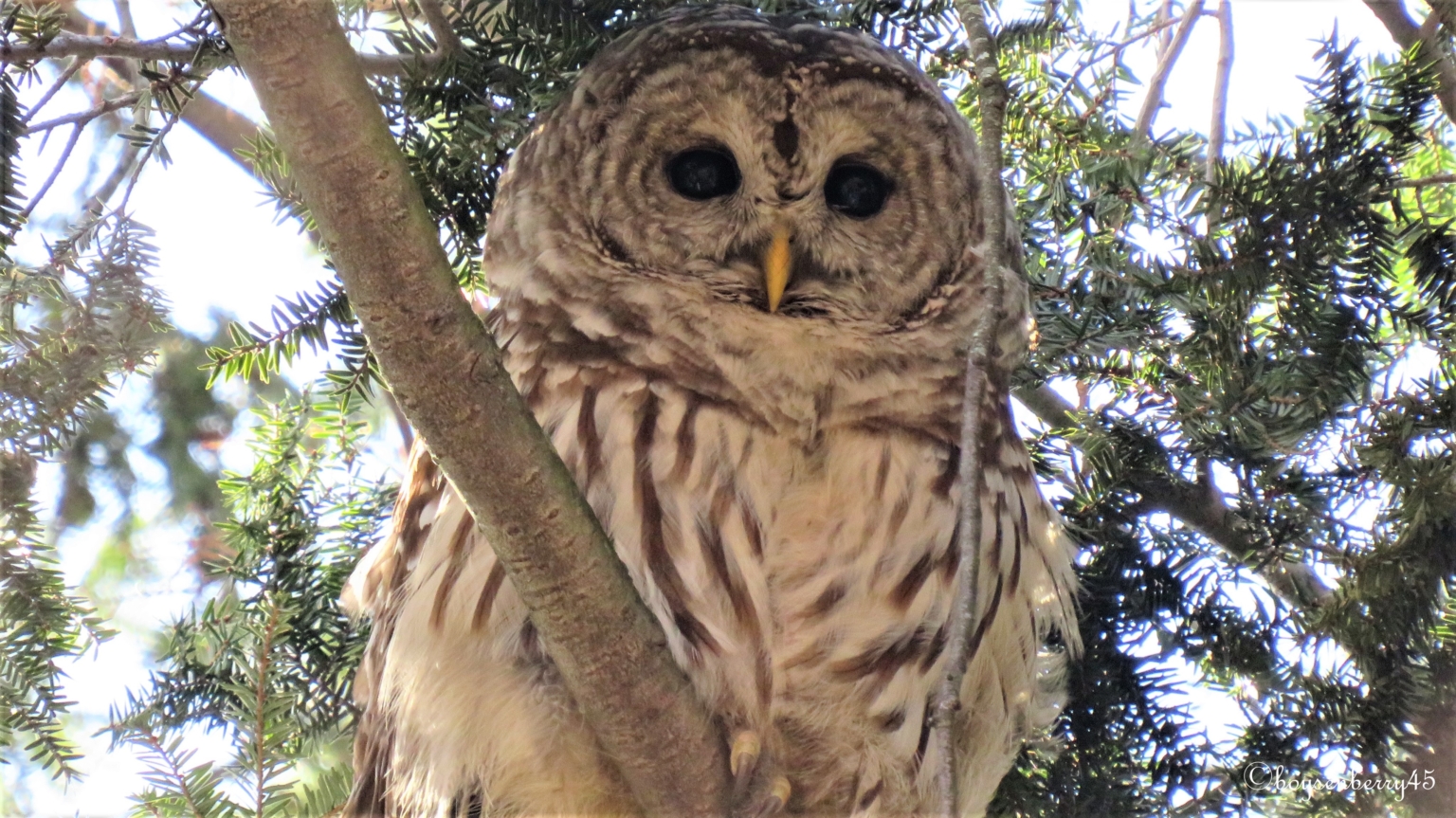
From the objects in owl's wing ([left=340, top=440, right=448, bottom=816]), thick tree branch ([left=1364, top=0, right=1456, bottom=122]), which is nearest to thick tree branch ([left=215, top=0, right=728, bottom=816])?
owl's wing ([left=340, top=440, right=448, bottom=816])

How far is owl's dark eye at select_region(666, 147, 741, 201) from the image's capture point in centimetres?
240

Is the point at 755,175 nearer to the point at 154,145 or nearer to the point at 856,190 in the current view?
the point at 856,190

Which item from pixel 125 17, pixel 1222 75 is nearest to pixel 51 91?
pixel 125 17

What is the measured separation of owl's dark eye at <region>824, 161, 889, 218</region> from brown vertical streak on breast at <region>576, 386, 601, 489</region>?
621mm

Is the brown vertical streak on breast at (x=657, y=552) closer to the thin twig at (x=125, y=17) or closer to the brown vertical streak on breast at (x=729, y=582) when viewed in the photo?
the brown vertical streak on breast at (x=729, y=582)

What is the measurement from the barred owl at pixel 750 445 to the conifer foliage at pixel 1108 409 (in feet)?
0.51

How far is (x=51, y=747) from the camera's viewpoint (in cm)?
222

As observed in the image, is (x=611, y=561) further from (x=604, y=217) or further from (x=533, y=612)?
(x=604, y=217)

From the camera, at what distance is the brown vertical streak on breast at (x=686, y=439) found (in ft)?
6.84

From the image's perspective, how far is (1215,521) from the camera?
234 cm

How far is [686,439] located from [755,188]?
0.53 metres

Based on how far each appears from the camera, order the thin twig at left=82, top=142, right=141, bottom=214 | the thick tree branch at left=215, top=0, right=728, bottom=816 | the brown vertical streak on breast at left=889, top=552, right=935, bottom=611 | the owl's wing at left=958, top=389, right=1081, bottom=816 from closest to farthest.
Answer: the thick tree branch at left=215, top=0, right=728, bottom=816 < the brown vertical streak on breast at left=889, top=552, right=935, bottom=611 < the owl's wing at left=958, top=389, right=1081, bottom=816 < the thin twig at left=82, top=142, right=141, bottom=214

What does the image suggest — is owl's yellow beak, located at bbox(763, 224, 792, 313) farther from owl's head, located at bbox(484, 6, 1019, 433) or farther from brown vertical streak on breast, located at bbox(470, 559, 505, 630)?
brown vertical streak on breast, located at bbox(470, 559, 505, 630)

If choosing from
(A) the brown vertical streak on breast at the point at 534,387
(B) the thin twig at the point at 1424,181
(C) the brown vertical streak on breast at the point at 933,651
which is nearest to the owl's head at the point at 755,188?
(A) the brown vertical streak on breast at the point at 534,387
